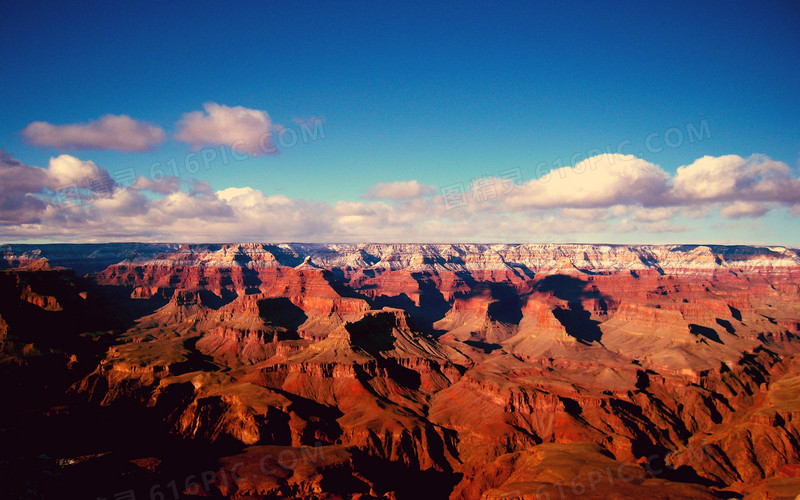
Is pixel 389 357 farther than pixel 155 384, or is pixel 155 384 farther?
pixel 389 357

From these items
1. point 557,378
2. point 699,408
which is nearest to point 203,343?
point 557,378

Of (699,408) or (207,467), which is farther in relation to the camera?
(699,408)

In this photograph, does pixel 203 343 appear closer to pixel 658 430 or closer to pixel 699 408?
pixel 658 430

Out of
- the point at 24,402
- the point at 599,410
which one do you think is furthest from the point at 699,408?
the point at 24,402

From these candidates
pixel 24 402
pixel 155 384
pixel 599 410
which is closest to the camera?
pixel 24 402

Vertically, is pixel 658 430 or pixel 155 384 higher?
pixel 155 384

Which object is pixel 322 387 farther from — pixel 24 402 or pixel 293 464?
pixel 24 402

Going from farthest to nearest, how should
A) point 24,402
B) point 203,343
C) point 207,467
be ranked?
point 203,343 < point 24,402 < point 207,467

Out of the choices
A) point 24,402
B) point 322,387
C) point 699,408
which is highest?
point 24,402

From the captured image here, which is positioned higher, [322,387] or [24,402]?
[24,402]
